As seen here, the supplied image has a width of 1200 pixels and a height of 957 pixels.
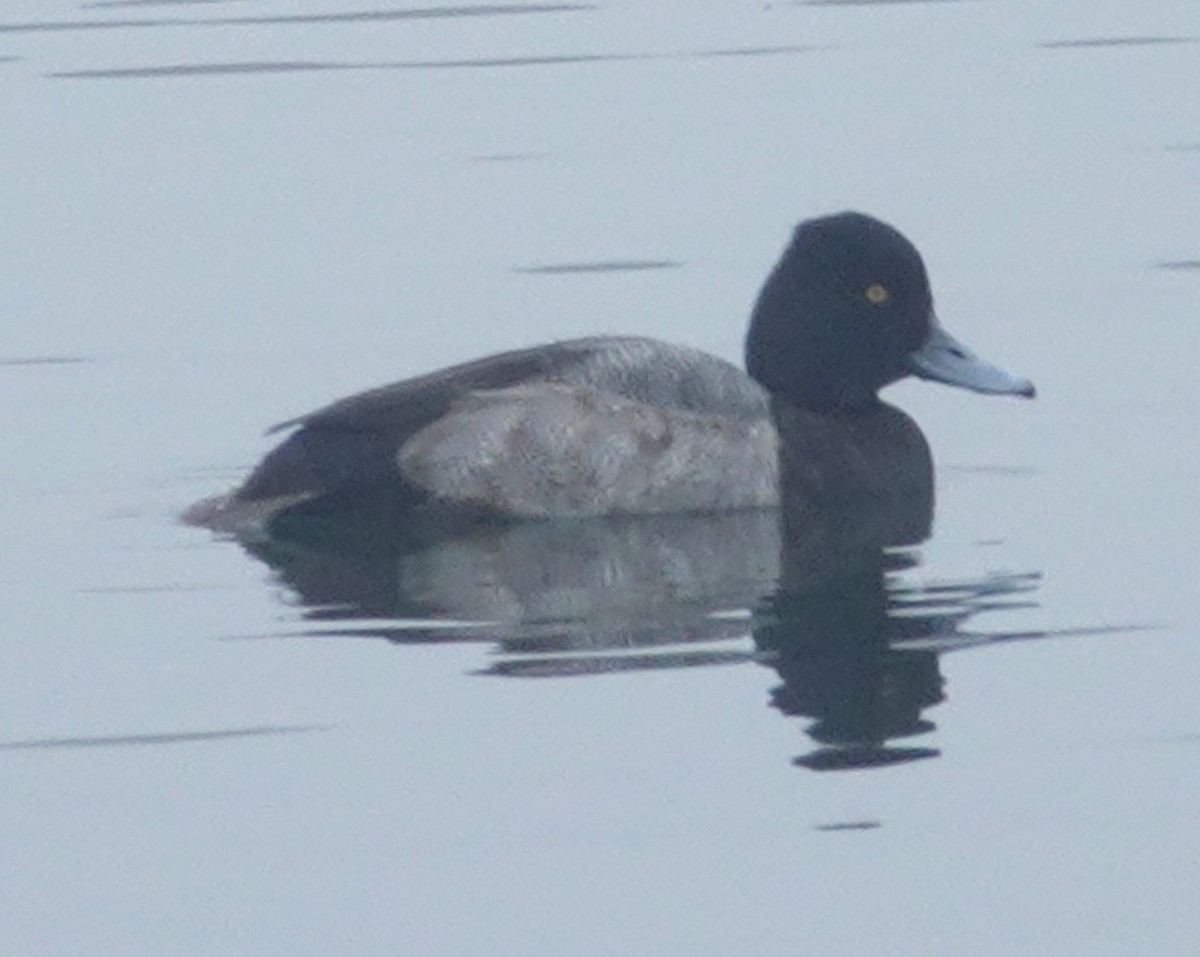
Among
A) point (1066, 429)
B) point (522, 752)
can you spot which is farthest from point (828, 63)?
point (522, 752)

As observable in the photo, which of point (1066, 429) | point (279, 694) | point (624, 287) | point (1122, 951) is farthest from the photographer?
point (624, 287)

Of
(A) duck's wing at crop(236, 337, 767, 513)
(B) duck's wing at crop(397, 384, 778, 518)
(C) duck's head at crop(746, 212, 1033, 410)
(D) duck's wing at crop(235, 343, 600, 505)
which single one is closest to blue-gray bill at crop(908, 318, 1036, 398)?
(C) duck's head at crop(746, 212, 1033, 410)

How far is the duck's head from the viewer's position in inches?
401

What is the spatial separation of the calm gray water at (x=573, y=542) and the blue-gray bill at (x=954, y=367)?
19 cm

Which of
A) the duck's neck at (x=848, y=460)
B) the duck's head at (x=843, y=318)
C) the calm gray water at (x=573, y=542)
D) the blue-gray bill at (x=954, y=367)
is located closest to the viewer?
the calm gray water at (x=573, y=542)

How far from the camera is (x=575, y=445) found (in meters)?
9.56

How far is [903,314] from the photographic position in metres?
10.2

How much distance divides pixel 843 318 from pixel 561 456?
99 centimetres

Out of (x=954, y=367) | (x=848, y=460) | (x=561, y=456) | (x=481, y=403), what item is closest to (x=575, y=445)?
(x=561, y=456)

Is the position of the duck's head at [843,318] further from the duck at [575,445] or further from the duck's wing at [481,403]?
the duck's wing at [481,403]

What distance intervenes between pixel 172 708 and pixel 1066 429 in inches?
128

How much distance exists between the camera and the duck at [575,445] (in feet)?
31.1

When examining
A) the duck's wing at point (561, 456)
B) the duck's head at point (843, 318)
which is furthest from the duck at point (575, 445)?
the duck's head at point (843, 318)

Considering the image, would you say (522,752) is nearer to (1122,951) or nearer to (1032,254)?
(1122,951)
